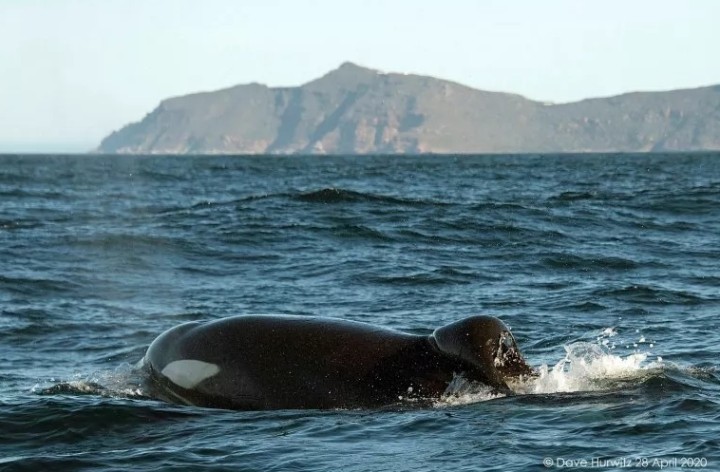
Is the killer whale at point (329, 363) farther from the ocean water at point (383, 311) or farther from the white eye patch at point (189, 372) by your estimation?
the ocean water at point (383, 311)

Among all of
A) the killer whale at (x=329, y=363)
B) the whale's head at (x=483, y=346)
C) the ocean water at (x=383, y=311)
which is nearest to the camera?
the ocean water at (x=383, y=311)

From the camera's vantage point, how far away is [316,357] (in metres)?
9.20

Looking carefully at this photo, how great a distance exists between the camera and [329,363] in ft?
30.0

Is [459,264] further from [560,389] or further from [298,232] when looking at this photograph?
[560,389]

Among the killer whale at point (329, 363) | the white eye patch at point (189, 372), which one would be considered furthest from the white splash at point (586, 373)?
the white eye patch at point (189, 372)

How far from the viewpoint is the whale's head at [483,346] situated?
8.91 meters

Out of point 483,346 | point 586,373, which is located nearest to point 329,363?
point 483,346

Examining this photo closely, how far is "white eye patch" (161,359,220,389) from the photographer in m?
9.48

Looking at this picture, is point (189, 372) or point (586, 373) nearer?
point (189, 372)

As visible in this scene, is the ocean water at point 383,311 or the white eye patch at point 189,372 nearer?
the ocean water at point 383,311

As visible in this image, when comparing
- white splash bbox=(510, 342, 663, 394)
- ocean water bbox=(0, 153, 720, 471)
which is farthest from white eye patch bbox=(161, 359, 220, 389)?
white splash bbox=(510, 342, 663, 394)

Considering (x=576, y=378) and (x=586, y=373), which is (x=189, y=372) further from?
(x=586, y=373)

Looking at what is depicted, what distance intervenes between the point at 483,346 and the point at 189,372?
8.40ft

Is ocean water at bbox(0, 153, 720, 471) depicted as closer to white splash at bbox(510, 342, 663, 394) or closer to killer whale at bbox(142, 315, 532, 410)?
white splash at bbox(510, 342, 663, 394)
